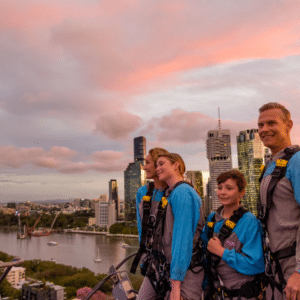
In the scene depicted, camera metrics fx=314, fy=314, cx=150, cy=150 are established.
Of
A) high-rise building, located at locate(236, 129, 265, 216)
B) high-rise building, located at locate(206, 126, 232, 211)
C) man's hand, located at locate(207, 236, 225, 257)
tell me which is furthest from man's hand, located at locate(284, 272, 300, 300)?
high-rise building, located at locate(206, 126, 232, 211)

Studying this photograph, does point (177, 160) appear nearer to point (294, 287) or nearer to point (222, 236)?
point (222, 236)

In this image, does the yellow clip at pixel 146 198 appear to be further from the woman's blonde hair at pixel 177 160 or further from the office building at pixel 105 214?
the office building at pixel 105 214

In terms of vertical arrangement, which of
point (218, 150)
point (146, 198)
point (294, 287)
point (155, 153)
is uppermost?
point (218, 150)

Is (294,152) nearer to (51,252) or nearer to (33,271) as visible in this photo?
(33,271)

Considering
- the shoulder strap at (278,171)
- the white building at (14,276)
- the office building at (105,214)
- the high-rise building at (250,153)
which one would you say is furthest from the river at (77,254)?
the high-rise building at (250,153)

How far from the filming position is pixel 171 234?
5.52 feet

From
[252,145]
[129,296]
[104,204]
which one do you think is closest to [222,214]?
[129,296]

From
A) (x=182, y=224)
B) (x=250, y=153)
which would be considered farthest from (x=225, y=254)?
(x=250, y=153)

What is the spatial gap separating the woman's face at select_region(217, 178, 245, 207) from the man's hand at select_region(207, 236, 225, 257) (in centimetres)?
23

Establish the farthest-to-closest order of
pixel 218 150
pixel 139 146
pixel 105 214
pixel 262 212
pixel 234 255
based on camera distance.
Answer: pixel 139 146, pixel 218 150, pixel 105 214, pixel 234 255, pixel 262 212

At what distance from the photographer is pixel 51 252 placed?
119 feet

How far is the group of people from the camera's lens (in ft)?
4.48

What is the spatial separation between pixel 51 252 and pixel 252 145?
4961 cm

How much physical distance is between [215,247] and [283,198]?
17.6 inches
